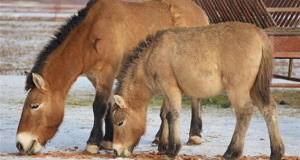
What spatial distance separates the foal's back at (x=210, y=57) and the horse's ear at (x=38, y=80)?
142cm

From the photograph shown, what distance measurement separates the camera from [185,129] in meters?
8.25

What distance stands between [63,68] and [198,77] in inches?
73.4

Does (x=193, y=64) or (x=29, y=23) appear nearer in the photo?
(x=193, y=64)

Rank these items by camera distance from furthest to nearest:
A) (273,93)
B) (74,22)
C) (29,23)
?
1. (29,23)
2. (273,93)
3. (74,22)

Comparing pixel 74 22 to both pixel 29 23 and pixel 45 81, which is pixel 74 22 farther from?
pixel 29 23

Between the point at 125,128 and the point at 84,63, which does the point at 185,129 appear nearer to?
the point at 125,128

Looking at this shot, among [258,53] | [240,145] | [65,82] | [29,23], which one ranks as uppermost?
[29,23]

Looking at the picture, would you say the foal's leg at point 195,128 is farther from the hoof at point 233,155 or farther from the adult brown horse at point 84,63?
the hoof at point 233,155

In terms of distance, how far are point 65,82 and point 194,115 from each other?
2166 mm

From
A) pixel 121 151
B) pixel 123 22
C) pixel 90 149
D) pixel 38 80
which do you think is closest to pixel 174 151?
pixel 121 151

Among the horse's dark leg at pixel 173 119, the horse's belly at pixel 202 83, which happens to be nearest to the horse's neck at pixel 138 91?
the horse's dark leg at pixel 173 119

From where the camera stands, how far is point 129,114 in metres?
6.27

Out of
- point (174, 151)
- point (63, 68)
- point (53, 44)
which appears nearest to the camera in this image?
point (174, 151)

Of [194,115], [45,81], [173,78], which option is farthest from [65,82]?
[194,115]
